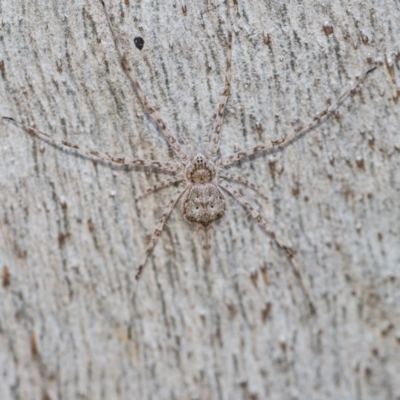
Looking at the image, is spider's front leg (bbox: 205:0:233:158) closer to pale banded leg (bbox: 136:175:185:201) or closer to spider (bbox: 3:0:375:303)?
spider (bbox: 3:0:375:303)

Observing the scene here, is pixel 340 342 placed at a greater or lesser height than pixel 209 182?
lesser

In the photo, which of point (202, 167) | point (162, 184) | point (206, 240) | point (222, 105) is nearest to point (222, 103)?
point (222, 105)

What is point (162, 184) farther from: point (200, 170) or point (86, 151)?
point (86, 151)

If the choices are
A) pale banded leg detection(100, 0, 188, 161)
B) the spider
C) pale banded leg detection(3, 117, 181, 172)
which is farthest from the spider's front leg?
pale banded leg detection(3, 117, 181, 172)

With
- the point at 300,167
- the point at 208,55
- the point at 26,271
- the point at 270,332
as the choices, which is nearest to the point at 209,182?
the point at 300,167

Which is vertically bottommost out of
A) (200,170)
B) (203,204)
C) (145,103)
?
(203,204)

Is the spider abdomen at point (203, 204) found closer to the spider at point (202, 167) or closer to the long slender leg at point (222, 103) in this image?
the spider at point (202, 167)

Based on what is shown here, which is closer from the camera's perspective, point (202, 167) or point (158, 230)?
point (158, 230)

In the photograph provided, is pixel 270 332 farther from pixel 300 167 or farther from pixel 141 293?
pixel 300 167
